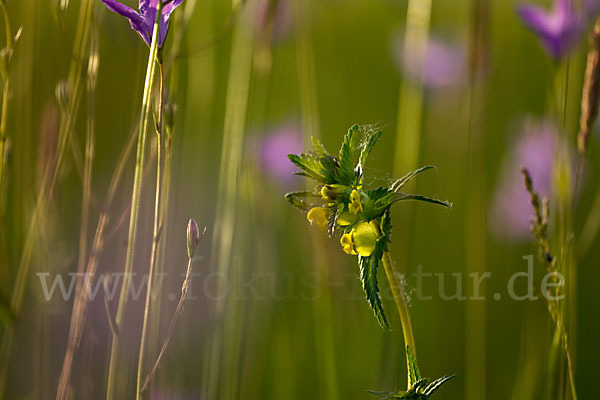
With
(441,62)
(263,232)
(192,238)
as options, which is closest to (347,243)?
(192,238)

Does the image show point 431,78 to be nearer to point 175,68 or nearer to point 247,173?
point 247,173

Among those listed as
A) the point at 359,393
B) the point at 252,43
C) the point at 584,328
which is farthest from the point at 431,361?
the point at 252,43

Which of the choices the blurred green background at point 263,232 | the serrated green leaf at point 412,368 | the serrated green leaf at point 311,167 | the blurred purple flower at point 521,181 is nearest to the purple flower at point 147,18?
the blurred green background at point 263,232

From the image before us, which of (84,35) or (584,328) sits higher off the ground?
(84,35)

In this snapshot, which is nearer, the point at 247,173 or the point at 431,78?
the point at 247,173

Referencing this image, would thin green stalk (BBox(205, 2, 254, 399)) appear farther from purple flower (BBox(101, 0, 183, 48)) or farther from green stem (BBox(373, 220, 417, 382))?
green stem (BBox(373, 220, 417, 382))

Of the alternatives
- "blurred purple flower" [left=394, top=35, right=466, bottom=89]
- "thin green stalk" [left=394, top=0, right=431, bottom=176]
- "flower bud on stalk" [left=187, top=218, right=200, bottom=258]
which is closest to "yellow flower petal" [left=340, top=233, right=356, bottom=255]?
"flower bud on stalk" [left=187, top=218, right=200, bottom=258]

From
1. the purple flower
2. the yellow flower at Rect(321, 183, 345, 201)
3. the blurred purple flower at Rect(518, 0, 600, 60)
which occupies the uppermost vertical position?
the blurred purple flower at Rect(518, 0, 600, 60)

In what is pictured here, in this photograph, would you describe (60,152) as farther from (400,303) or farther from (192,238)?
(400,303)
